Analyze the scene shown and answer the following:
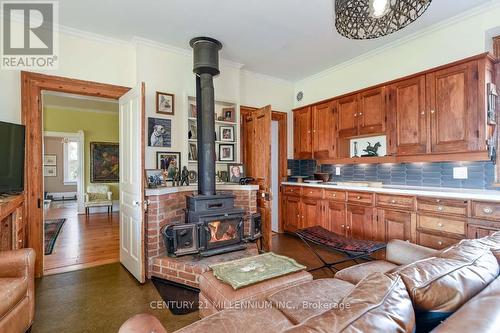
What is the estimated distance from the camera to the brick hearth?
2.62 meters

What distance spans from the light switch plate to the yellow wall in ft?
24.1

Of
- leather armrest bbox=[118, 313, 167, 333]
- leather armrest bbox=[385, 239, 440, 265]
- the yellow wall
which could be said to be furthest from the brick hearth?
the yellow wall

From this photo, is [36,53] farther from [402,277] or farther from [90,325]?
[402,277]

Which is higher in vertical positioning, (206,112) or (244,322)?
(206,112)

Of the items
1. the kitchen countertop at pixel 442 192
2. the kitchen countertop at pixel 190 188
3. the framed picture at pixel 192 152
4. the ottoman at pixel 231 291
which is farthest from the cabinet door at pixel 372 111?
the ottoman at pixel 231 291

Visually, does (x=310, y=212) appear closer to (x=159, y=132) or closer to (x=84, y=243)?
(x=159, y=132)

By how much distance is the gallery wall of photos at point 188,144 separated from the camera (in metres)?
3.30

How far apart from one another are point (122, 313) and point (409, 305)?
223cm

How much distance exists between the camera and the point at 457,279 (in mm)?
899

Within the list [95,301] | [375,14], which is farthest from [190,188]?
[375,14]

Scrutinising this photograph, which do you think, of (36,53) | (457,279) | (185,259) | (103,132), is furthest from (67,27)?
(103,132)

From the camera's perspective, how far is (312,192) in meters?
4.11

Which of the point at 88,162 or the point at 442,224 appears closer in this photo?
the point at 442,224

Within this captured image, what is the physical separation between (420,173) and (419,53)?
151cm
